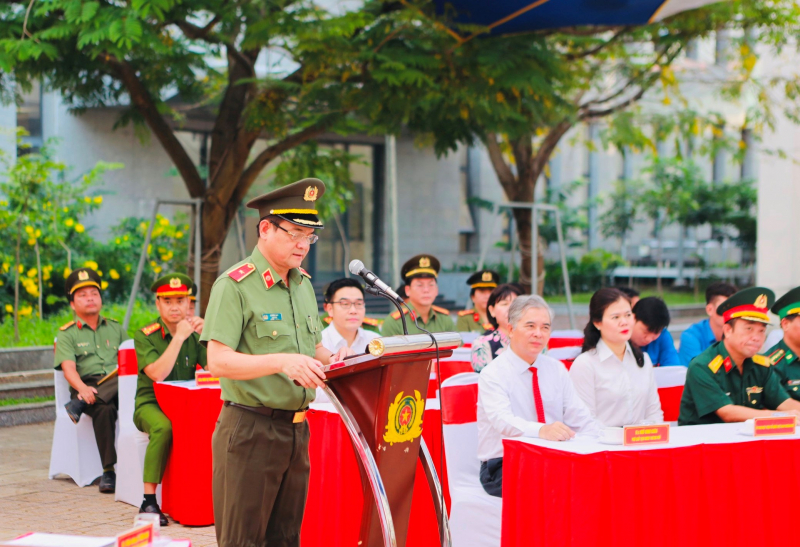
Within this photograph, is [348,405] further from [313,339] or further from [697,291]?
[697,291]

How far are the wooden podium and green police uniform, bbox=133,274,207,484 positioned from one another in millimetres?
2883

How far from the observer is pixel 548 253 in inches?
993

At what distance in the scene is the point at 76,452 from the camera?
21.2 ft

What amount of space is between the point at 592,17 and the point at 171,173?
10.9 m

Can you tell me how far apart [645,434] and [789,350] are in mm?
1956

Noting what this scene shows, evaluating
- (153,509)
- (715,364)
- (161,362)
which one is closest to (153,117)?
(161,362)

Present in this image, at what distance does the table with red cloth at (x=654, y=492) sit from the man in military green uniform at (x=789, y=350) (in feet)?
3.95

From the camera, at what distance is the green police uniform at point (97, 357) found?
6.41 meters

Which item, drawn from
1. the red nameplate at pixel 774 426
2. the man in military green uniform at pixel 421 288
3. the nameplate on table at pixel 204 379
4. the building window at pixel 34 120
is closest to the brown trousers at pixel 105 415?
the nameplate on table at pixel 204 379

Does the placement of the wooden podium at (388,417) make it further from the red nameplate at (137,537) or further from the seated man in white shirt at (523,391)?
the seated man in white shirt at (523,391)

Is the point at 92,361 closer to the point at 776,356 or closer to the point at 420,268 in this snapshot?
the point at 420,268

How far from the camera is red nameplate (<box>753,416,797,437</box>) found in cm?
382

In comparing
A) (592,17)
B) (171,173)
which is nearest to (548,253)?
(171,173)

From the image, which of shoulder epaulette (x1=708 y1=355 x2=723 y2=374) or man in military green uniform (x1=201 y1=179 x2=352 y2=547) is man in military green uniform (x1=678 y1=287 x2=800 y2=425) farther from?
man in military green uniform (x1=201 y1=179 x2=352 y2=547)
